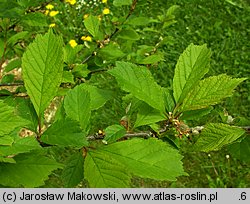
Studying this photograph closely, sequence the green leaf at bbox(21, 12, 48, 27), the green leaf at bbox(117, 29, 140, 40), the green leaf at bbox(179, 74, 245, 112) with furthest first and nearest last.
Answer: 1. the green leaf at bbox(117, 29, 140, 40)
2. the green leaf at bbox(21, 12, 48, 27)
3. the green leaf at bbox(179, 74, 245, 112)

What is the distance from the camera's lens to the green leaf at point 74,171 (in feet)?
3.40

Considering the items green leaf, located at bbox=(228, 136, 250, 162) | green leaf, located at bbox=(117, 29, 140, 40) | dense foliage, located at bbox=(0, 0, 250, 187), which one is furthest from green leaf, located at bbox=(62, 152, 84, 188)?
green leaf, located at bbox=(117, 29, 140, 40)

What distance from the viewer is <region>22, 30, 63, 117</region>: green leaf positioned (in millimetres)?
897

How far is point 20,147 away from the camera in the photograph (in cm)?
87

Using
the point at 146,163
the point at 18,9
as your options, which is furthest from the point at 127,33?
the point at 146,163

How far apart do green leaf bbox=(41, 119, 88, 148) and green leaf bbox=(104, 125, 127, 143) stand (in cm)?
11

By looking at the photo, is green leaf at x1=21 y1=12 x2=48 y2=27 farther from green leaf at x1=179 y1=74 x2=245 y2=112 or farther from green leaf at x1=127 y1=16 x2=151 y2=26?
Answer: green leaf at x1=179 y1=74 x2=245 y2=112

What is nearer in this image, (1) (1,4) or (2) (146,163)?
(2) (146,163)

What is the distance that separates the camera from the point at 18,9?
5.44ft

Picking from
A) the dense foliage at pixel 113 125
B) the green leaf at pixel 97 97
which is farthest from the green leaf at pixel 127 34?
the green leaf at pixel 97 97

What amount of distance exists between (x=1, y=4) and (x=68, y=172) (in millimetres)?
843

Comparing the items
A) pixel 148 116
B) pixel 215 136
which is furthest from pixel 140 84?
pixel 215 136

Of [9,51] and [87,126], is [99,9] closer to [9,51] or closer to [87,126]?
[9,51]

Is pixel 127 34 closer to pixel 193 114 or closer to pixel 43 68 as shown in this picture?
pixel 193 114
